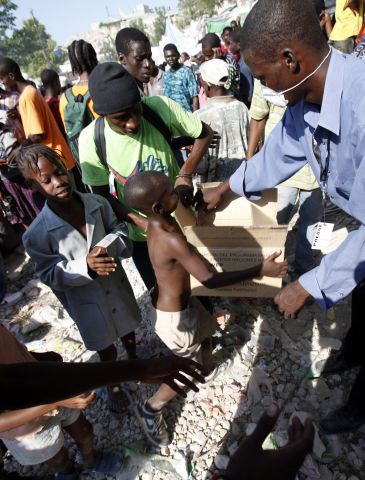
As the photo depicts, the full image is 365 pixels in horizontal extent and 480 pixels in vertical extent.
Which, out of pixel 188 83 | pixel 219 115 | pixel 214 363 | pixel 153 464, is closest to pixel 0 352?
pixel 153 464

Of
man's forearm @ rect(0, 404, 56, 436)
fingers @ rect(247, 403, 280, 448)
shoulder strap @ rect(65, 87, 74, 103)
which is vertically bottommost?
man's forearm @ rect(0, 404, 56, 436)

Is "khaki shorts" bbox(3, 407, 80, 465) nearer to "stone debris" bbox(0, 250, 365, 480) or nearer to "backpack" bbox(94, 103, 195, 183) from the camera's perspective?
"stone debris" bbox(0, 250, 365, 480)

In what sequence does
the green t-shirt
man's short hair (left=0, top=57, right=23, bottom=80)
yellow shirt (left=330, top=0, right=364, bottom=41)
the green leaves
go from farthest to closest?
the green leaves < yellow shirt (left=330, top=0, right=364, bottom=41) < man's short hair (left=0, top=57, right=23, bottom=80) < the green t-shirt

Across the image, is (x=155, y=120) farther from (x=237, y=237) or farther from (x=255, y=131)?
(x=255, y=131)

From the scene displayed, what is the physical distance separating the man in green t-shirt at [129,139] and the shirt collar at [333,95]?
1.02m

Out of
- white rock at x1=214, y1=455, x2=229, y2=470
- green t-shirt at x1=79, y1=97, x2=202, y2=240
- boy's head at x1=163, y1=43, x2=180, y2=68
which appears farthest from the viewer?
boy's head at x1=163, y1=43, x2=180, y2=68

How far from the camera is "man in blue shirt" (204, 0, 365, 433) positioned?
1.20 metres

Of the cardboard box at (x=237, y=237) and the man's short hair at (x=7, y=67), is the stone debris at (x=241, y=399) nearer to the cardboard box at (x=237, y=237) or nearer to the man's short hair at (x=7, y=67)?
the cardboard box at (x=237, y=237)

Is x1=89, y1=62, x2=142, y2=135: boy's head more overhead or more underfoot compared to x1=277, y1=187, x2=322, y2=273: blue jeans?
more overhead

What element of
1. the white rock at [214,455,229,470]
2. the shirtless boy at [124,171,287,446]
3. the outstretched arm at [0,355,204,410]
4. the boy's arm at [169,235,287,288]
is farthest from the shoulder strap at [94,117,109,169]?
the white rock at [214,455,229,470]

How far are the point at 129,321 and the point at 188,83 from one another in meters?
4.84

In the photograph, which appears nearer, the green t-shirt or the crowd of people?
the crowd of people

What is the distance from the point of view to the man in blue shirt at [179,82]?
5.47m

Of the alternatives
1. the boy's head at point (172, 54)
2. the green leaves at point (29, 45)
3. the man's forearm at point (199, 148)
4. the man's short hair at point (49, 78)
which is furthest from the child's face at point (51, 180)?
the green leaves at point (29, 45)
